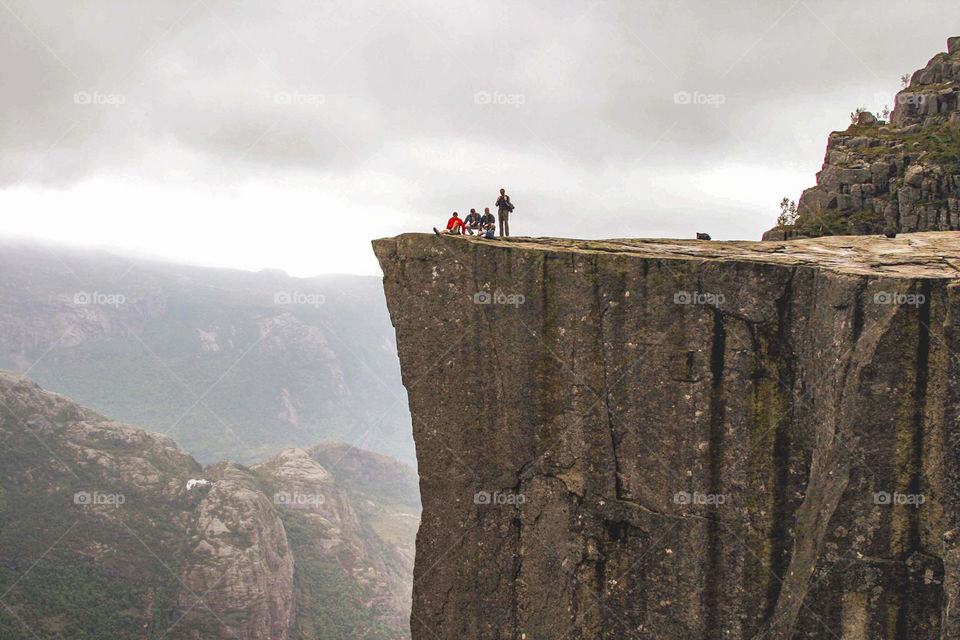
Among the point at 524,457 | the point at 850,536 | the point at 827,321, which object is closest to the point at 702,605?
the point at 850,536

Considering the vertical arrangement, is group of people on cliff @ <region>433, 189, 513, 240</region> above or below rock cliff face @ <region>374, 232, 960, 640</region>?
above

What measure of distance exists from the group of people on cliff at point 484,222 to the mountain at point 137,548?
118000 millimetres
